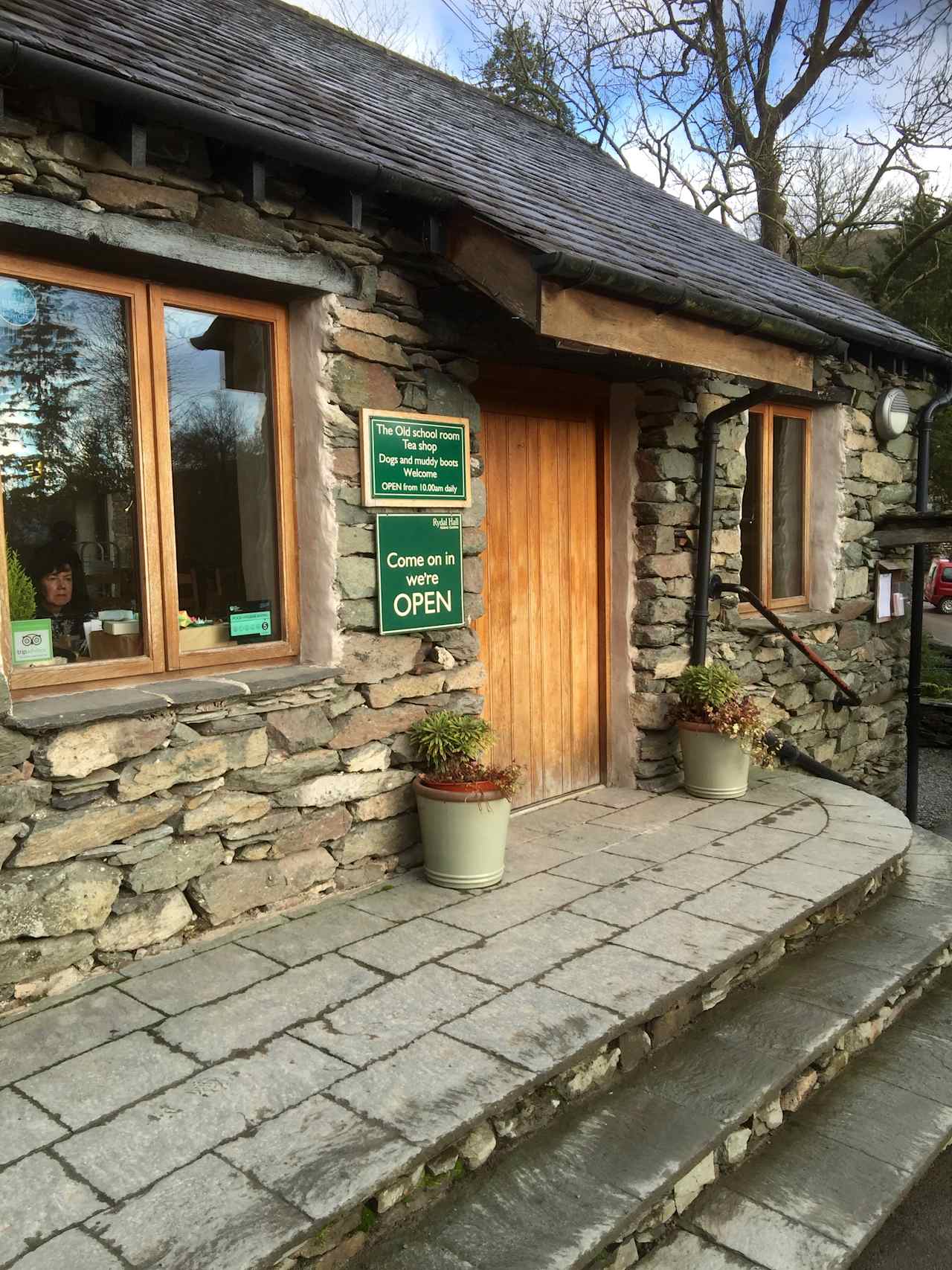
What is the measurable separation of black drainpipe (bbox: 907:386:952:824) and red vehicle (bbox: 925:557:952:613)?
19.4 m

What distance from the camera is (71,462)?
3.36 meters

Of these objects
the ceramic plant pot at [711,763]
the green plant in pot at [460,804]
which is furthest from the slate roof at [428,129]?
the ceramic plant pot at [711,763]

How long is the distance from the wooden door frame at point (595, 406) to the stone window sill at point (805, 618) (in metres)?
1.00

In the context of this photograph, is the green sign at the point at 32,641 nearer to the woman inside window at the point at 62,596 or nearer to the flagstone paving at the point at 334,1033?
the woman inside window at the point at 62,596

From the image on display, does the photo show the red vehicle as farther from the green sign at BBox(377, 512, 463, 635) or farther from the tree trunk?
the green sign at BBox(377, 512, 463, 635)

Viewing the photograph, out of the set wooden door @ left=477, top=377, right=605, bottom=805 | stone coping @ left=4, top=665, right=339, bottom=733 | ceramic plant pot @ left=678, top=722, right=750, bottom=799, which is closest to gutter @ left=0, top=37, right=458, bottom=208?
wooden door @ left=477, top=377, right=605, bottom=805

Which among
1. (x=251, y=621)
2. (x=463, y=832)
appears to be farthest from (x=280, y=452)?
(x=463, y=832)

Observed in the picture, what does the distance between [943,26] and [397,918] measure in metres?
15.3

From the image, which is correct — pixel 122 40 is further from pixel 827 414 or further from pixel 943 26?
pixel 943 26

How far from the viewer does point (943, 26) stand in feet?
44.3

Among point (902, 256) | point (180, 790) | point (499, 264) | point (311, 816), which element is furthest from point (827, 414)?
point (902, 256)

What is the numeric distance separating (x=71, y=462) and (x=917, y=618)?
6.29m

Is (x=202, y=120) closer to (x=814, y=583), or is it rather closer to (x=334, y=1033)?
(x=334, y=1033)

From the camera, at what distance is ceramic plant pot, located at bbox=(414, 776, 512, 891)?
155 inches
